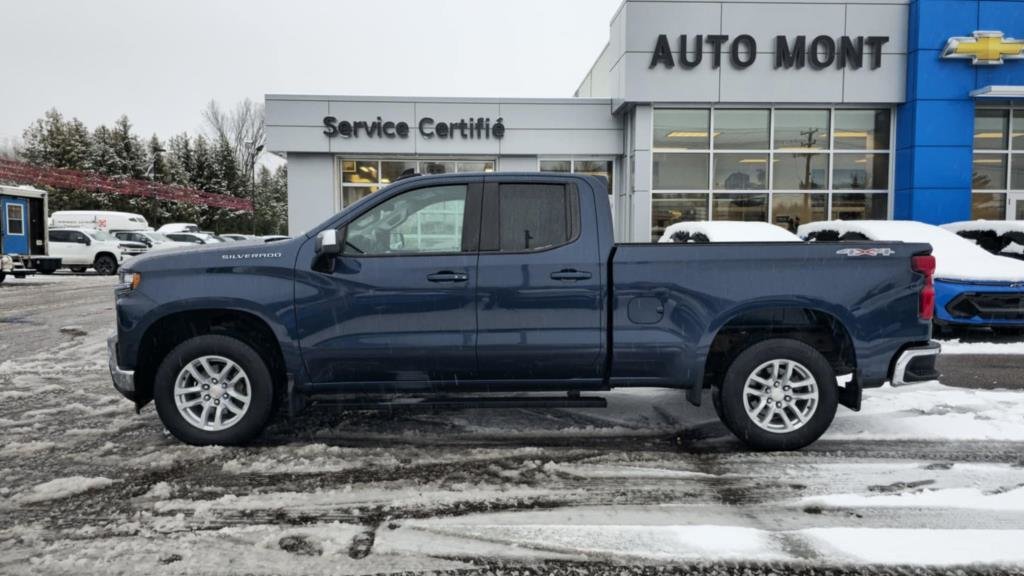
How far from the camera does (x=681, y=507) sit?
3.84m

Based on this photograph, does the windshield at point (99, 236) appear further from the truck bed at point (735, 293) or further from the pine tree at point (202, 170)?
the pine tree at point (202, 170)

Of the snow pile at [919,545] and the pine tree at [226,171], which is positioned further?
the pine tree at [226,171]

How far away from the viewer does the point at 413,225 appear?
486cm

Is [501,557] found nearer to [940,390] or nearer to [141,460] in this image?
[141,460]

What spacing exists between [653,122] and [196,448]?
1333 cm

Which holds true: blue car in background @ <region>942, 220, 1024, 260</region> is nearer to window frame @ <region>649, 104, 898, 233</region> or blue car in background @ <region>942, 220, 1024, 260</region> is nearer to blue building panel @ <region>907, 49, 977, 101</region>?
window frame @ <region>649, 104, 898, 233</region>

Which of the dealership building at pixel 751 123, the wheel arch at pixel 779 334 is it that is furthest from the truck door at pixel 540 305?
the dealership building at pixel 751 123

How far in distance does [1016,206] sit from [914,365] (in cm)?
1463

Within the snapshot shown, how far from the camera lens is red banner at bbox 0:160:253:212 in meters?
48.4

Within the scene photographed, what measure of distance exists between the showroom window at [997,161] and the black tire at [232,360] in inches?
662

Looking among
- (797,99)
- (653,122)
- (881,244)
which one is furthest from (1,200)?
(881,244)

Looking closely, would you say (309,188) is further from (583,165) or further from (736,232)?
(736,232)

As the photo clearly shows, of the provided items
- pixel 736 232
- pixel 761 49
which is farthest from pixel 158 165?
pixel 736 232

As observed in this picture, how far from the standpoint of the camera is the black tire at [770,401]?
476cm
